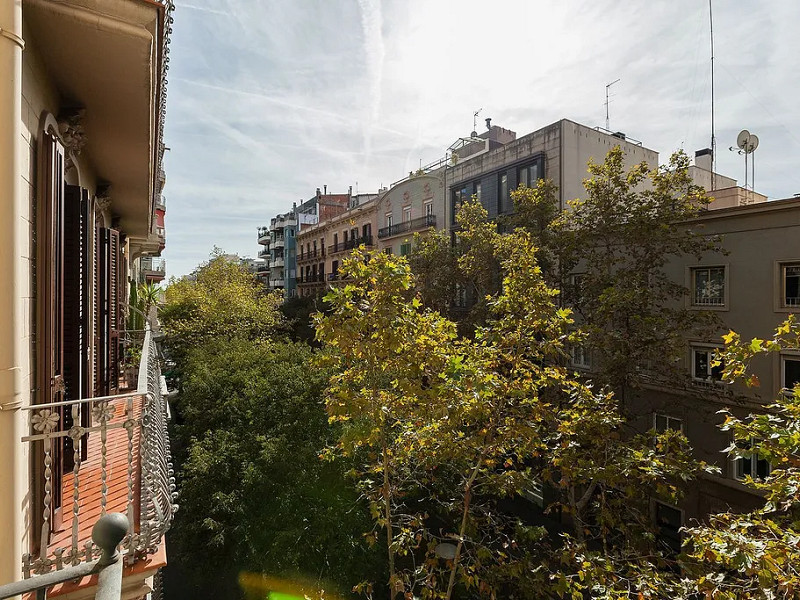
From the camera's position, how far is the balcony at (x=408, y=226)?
24953mm

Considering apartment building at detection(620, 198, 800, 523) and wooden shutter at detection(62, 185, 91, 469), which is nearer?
wooden shutter at detection(62, 185, 91, 469)

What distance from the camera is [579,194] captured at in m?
18.1

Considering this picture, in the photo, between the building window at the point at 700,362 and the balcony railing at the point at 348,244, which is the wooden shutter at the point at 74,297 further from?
the balcony railing at the point at 348,244

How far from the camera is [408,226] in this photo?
87.5ft

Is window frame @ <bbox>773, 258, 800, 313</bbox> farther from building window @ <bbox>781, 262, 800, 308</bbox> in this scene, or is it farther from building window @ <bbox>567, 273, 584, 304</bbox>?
building window @ <bbox>567, 273, 584, 304</bbox>

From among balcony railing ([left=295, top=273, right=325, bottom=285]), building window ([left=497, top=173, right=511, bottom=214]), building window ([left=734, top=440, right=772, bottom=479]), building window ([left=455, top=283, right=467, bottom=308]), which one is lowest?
building window ([left=734, top=440, right=772, bottom=479])

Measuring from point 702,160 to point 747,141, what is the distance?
5.91 m

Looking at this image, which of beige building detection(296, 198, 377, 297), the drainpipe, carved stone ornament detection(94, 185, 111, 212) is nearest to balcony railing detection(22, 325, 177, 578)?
the drainpipe

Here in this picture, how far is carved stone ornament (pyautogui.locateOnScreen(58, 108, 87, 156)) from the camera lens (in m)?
3.67

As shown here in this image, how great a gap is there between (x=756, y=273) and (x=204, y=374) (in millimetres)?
15698

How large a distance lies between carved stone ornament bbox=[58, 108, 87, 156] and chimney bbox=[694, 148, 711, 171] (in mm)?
24012

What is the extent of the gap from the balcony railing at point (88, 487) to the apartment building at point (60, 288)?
0.04 ft

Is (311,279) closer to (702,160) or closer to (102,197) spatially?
(702,160)

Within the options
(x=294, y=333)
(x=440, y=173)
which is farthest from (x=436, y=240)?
(x=294, y=333)
